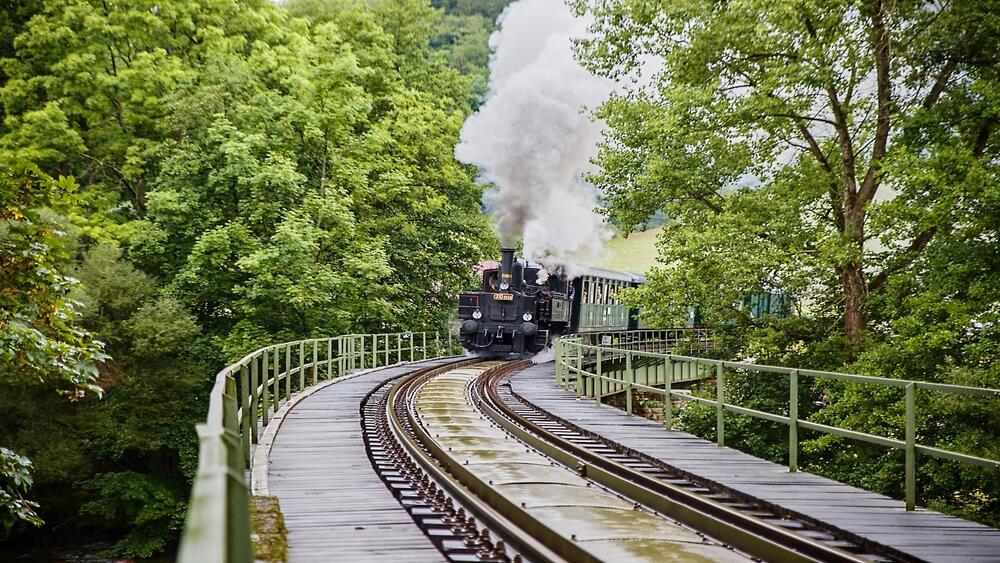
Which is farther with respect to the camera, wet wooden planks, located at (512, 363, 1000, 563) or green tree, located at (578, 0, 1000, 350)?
green tree, located at (578, 0, 1000, 350)

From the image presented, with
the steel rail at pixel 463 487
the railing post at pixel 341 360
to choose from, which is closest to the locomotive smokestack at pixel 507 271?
the railing post at pixel 341 360

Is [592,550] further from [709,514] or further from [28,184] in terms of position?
[28,184]

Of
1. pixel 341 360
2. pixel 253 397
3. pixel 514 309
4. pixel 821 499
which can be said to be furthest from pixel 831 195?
pixel 253 397

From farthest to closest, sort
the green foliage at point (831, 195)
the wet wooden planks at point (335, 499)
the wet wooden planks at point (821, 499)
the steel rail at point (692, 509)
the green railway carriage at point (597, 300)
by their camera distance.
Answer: the green railway carriage at point (597, 300) < the green foliage at point (831, 195) < the wet wooden planks at point (821, 499) < the wet wooden planks at point (335, 499) < the steel rail at point (692, 509)

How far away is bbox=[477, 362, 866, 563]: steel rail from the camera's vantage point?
6.24 meters

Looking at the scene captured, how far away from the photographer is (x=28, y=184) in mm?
10430

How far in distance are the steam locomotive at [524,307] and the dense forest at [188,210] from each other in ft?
9.40

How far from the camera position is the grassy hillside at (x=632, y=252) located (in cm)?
8575

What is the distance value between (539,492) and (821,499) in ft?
7.80

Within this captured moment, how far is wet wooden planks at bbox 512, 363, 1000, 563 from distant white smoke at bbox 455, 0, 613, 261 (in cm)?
1502

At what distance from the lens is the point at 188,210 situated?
95.9 ft

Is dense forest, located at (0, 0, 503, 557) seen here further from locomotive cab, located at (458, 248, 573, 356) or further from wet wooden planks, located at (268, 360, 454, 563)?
wet wooden planks, located at (268, 360, 454, 563)

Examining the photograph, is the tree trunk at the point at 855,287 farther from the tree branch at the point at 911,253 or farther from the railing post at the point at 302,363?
the railing post at the point at 302,363

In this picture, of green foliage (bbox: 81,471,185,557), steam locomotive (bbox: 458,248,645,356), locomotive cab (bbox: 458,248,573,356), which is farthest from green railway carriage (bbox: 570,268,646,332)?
green foliage (bbox: 81,471,185,557)
